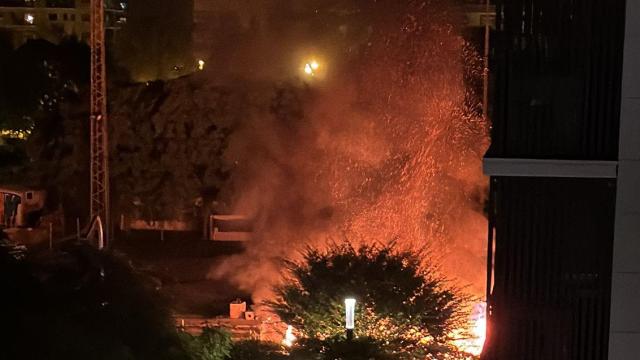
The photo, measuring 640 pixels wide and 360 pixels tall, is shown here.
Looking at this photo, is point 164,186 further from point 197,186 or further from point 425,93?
point 425,93

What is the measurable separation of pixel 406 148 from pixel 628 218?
687 centimetres

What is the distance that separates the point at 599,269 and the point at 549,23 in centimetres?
194

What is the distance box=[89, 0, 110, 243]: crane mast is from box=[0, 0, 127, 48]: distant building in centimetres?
911

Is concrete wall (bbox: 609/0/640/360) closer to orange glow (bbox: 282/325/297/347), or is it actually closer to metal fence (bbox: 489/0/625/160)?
metal fence (bbox: 489/0/625/160)

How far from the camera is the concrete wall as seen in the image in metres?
5.54

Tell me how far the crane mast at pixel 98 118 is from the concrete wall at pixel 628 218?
9.66 metres

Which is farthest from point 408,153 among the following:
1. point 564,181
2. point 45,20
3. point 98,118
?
point 45,20

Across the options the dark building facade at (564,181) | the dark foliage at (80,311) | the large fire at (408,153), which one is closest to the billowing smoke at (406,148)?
the large fire at (408,153)

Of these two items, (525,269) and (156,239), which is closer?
(525,269)

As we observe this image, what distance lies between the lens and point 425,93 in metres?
12.2

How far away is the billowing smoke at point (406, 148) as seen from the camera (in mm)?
12094

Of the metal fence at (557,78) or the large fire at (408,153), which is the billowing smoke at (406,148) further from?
the metal fence at (557,78)

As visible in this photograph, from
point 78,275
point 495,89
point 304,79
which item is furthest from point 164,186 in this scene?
point 495,89

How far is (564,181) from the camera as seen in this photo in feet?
18.9
